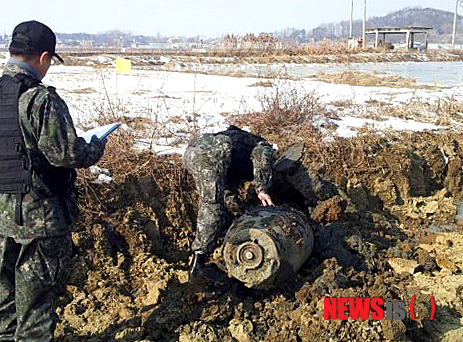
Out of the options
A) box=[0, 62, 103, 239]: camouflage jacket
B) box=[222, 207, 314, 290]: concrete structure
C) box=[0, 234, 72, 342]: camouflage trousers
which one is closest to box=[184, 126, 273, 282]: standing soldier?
box=[222, 207, 314, 290]: concrete structure

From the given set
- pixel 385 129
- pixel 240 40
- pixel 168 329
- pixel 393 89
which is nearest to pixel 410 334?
pixel 168 329

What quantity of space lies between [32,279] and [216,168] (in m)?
1.96

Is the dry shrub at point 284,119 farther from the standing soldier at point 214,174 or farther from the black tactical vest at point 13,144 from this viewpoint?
the black tactical vest at point 13,144

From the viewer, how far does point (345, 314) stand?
379 centimetres

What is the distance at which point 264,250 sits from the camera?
398cm

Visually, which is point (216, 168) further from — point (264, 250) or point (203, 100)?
point (203, 100)

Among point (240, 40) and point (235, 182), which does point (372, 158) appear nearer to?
point (235, 182)

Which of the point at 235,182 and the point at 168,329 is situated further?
the point at 235,182

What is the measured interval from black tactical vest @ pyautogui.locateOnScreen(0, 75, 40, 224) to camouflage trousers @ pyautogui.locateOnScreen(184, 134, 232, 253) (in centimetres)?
180

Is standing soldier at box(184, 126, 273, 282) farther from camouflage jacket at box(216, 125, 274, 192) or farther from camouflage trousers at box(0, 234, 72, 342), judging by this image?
camouflage trousers at box(0, 234, 72, 342)

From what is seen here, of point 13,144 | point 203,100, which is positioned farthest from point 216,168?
point 203,100

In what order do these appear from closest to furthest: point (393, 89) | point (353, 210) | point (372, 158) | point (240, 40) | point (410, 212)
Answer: point (353, 210) < point (410, 212) < point (372, 158) < point (393, 89) < point (240, 40)

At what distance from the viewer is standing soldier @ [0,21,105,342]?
2.92 meters

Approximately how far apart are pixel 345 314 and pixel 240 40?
30.1 metres
